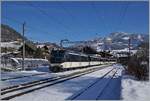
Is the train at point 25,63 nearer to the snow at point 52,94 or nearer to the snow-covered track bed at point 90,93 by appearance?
the snow-covered track bed at point 90,93

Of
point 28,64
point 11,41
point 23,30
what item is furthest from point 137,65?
point 11,41

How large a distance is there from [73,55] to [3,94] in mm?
36134

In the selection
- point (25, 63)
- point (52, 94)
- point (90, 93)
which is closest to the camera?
point (52, 94)

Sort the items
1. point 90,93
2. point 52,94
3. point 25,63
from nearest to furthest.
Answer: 1. point 52,94
2. point 90,93
3. point 25,63

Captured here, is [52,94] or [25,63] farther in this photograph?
[25,63]

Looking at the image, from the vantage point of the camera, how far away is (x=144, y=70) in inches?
1227

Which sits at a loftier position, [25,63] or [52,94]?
[25,63]

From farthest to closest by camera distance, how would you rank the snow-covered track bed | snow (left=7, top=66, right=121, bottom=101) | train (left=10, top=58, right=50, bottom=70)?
train (left=10, top=58, right=50, bottom=70) < the snow-covered track bed < snow (left=7, top=66, right=121, bottom=101)

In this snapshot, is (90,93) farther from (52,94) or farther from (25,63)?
(25,63)

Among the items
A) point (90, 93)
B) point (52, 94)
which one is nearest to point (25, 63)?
point (90, 93)

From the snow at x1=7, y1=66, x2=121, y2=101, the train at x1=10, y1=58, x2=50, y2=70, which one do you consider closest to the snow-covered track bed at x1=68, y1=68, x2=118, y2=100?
the snow at x1=7, y1=66, x2=121, y2=101

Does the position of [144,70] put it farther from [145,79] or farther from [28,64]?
[28,64]

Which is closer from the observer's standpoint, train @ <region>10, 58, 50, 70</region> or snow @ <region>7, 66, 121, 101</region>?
snow @ <region>7, 66, 121, 101</region>

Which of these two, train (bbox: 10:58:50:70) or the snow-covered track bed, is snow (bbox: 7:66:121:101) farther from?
train (bbox: 10:58:50:70)
